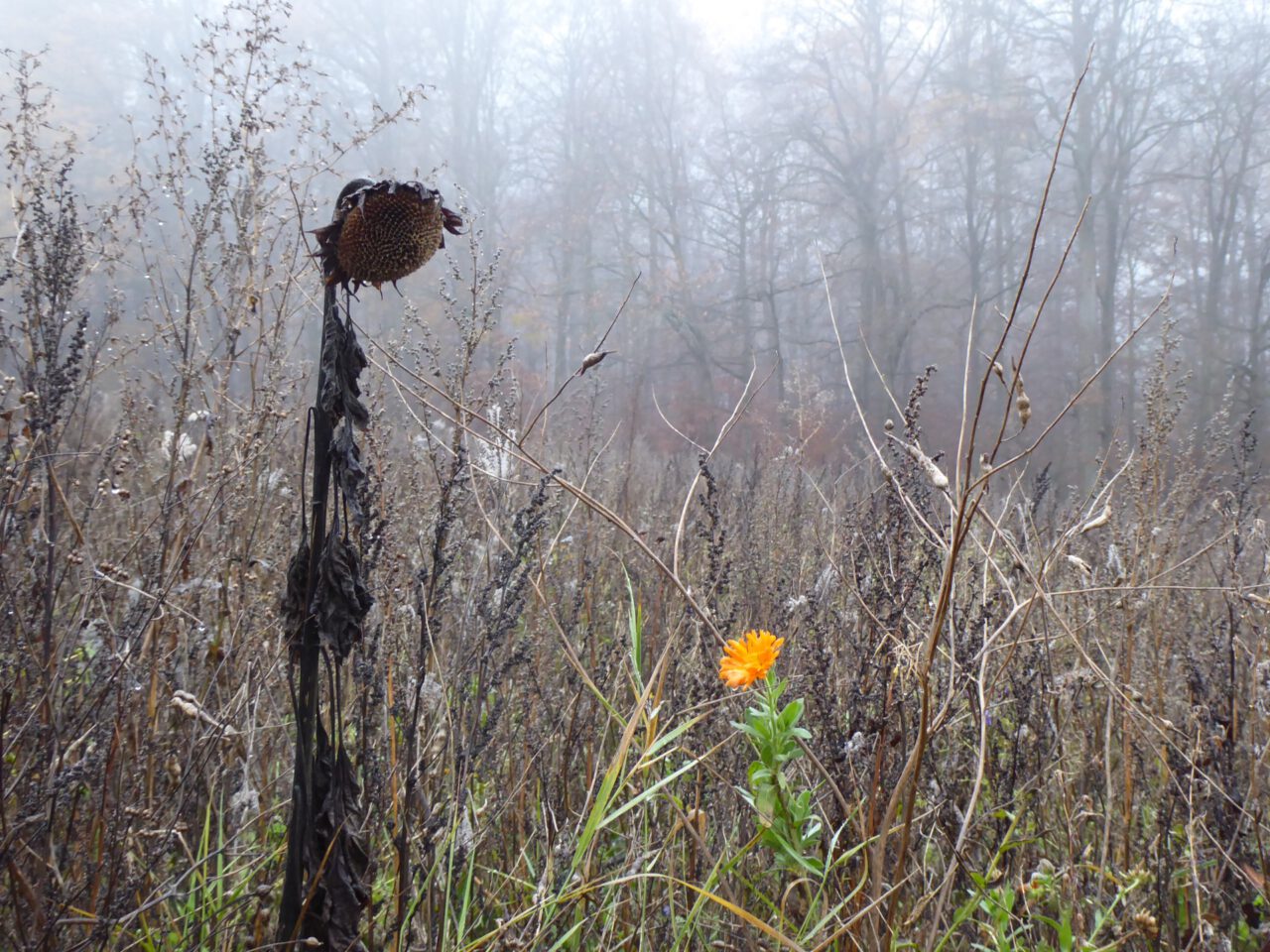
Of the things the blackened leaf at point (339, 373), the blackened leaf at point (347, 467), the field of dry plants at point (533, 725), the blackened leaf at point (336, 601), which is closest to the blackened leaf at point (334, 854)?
the field of dry plants at point (533, 725)

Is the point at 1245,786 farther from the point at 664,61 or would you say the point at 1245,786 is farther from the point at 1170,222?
the point at 664,61

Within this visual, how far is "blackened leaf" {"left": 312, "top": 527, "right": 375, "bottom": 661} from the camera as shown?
106cm

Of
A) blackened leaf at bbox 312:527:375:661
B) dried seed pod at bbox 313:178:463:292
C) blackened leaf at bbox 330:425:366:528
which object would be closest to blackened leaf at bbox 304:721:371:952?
blackened leaf at bbox 312:527:375:661

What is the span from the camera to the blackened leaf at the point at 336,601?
1.06 meters

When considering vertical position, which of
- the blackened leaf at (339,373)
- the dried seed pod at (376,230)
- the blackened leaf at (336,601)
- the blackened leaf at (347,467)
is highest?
the dried seed pod at (376,230)

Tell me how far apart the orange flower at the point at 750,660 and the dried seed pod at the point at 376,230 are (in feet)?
2.79

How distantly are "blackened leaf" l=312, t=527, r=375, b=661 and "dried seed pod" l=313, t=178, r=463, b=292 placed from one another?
0.36m

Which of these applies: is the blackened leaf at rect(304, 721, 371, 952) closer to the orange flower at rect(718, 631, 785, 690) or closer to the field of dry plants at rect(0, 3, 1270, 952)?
the field of dry plants at rect(0, 3, 1270, 952)

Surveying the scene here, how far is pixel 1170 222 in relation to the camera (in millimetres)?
20703

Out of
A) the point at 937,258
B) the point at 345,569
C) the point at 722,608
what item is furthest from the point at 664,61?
the point at 345,569

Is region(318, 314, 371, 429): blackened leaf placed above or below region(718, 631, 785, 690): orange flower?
above

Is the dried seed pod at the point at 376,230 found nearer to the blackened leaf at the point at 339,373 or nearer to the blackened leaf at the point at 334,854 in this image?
the blackened leaf at the point at 339,373

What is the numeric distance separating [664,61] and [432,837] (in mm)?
27604

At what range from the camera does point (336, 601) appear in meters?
1.07
